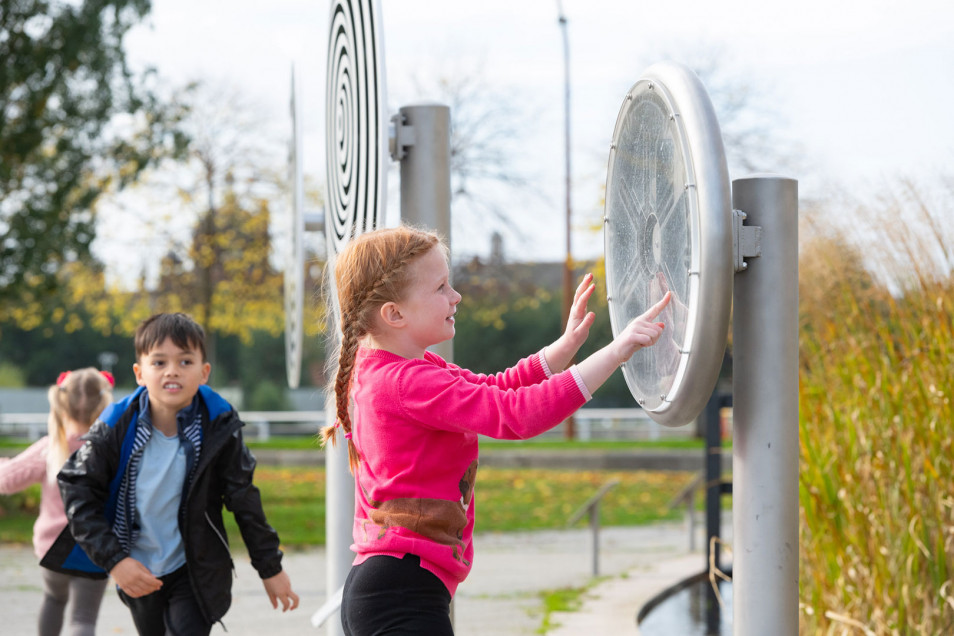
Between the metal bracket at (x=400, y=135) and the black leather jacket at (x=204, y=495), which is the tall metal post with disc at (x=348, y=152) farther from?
the black leather jacket at (x=204, y=495)

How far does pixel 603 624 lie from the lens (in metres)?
5.47

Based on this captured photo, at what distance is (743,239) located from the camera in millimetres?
1815

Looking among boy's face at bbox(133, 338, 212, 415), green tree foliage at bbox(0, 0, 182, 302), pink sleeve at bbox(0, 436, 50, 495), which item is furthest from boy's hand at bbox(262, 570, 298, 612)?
green tree foliage at bbox(0, 0, 182, 302)

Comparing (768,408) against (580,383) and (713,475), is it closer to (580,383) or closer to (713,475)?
(580,383)

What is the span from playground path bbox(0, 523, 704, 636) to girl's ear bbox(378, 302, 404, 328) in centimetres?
356

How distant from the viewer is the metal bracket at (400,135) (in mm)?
2809

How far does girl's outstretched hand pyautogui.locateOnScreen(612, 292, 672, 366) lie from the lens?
6.13ft

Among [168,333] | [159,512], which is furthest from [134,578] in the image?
[168,333]

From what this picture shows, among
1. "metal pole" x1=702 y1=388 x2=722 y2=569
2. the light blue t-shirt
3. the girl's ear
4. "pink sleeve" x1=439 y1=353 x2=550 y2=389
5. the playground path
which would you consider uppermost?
the girl's ear

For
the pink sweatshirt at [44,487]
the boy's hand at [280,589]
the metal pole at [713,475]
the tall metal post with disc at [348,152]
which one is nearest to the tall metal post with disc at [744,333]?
the tall metal post with disc at [348,152]

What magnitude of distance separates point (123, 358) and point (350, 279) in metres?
34.2

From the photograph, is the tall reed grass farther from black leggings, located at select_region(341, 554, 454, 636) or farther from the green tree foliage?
the green tree foliage

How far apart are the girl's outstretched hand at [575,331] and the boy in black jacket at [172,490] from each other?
128 cm

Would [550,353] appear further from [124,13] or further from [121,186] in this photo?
[121,186]
